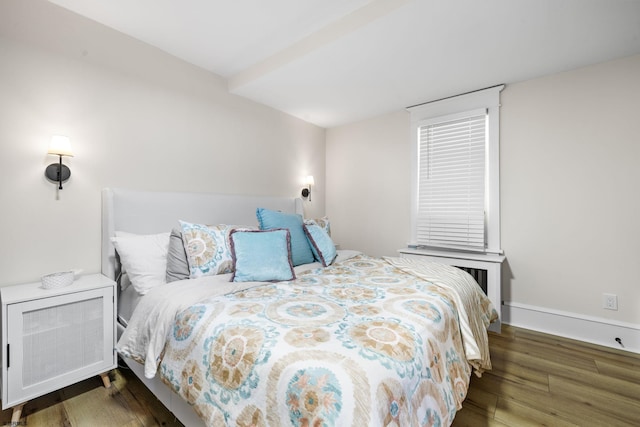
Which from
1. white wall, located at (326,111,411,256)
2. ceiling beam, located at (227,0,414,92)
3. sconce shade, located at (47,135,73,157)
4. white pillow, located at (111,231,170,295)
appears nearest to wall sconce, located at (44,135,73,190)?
sconce shade, located at (47,135,73,157)

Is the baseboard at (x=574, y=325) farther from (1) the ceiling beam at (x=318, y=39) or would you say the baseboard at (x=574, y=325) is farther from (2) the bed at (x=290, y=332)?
(1) the ceiling beam at (x=318, y=39)

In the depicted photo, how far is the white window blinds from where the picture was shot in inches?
115

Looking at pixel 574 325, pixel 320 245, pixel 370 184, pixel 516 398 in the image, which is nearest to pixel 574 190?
pixel 574 325

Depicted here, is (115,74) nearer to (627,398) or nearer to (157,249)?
(157,249)

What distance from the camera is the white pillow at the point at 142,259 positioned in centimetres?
Result: 180

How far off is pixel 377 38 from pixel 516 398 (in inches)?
98.3

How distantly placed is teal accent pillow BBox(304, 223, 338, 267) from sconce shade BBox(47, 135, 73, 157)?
173 cm

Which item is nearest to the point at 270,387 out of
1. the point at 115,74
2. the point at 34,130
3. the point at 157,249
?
the point at 157,249

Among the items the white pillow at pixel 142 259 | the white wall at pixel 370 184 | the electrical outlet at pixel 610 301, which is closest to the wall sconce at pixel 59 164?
the white pillow at pixel 142 259

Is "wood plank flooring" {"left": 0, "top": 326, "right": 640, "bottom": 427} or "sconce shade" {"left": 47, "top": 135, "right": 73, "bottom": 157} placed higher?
"sconce shade" {"left": 47, "top": 135, "right": 73, "bottom": 157}

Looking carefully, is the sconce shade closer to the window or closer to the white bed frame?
the white bed frame

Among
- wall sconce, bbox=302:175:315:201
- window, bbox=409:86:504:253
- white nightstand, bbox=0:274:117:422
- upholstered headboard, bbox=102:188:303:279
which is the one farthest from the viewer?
wall sconce, bbox=302:175:315:201

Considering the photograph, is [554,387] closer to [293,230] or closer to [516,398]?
[516,398]

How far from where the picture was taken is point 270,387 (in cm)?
91
